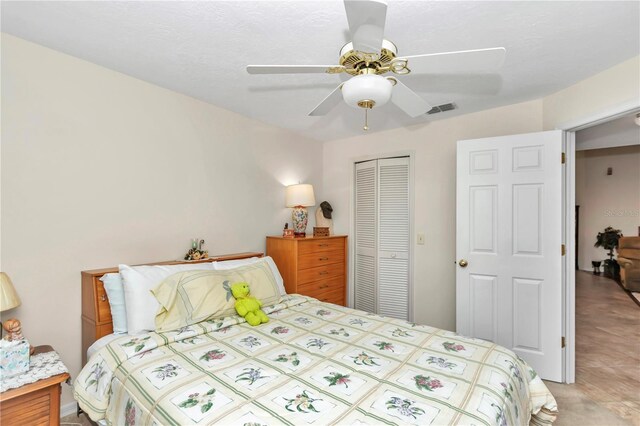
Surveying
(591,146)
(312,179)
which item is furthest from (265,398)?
(591,146)

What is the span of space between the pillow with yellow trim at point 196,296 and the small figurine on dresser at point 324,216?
1.85m

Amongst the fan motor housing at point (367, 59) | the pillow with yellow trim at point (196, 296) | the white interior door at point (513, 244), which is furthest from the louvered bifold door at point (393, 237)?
the fan motor housing at point (367, 59)

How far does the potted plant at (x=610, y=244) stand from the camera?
21.4ft

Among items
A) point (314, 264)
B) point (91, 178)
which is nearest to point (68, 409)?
point (91, 178)

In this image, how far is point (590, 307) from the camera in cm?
454

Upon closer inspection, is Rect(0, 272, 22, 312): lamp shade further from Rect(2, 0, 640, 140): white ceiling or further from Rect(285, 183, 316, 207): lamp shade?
Rect(285, 183, 316, 207): lamp shade

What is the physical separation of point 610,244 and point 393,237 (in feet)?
20.5

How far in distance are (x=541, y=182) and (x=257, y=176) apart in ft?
8.77

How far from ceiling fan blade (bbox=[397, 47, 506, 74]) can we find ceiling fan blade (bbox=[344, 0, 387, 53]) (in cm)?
21

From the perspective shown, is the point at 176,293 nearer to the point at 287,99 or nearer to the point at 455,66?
the point at 287,99

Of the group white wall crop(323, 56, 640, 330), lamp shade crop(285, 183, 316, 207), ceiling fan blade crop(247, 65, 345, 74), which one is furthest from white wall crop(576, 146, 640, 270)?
ceiling fan blade crop(247, 65, 345, 74)

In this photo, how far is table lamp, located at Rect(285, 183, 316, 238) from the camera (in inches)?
138

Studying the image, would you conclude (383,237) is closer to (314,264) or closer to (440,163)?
(314,264)

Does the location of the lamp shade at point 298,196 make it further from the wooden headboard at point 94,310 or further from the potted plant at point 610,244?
the potted plant at point 610,244
